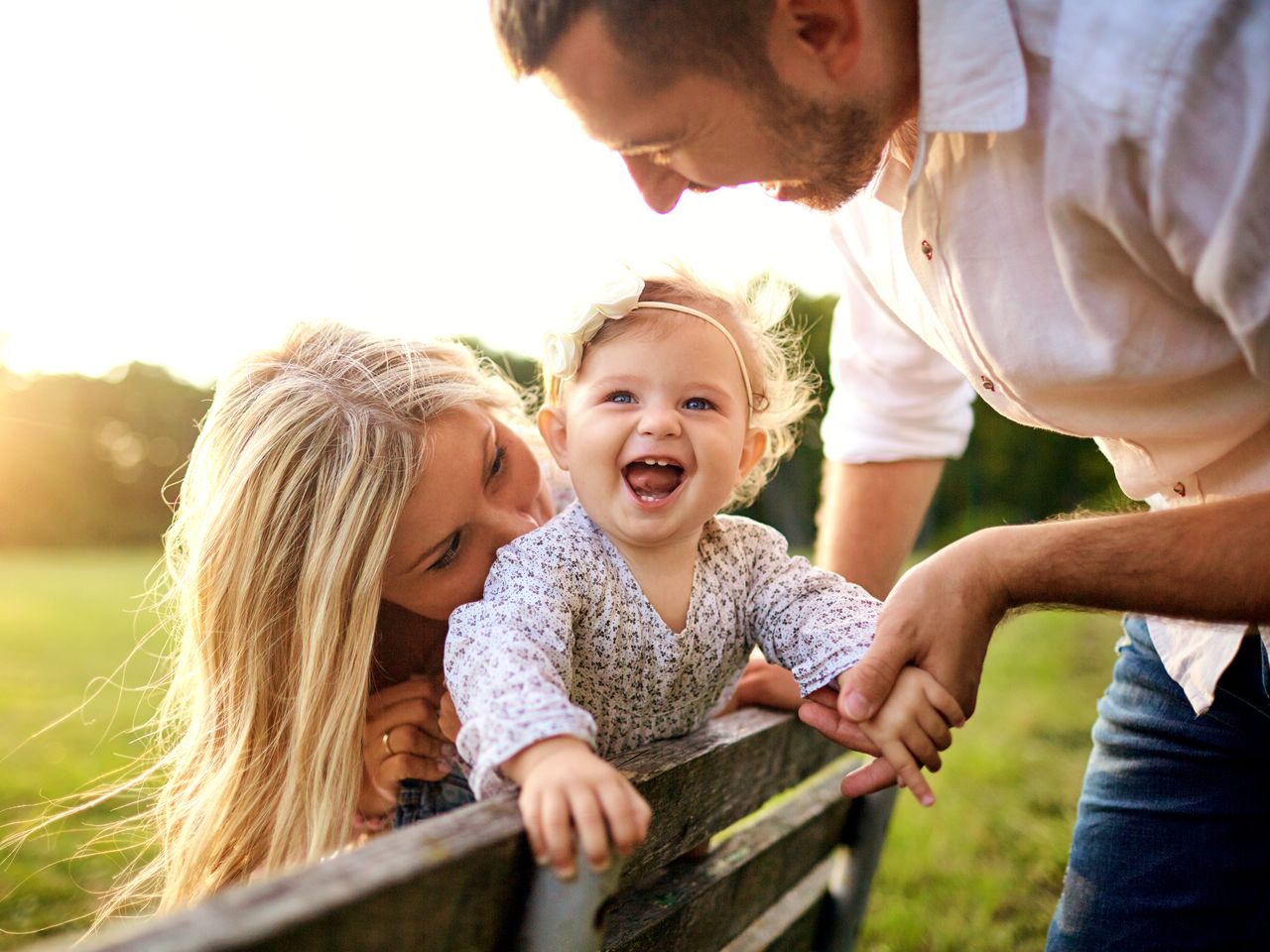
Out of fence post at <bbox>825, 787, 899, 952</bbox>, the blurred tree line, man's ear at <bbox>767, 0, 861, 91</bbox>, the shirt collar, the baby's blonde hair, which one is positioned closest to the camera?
the shirt collar

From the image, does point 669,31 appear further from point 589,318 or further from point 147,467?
point 147,467

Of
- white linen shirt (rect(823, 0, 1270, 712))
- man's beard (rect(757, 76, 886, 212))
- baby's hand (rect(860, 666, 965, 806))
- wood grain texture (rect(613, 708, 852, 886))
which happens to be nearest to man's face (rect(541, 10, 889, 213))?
Result: man's beard (rect(757, 76, 886, 212))

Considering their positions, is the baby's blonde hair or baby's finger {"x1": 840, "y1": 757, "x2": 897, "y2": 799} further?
the baby's blonde hair

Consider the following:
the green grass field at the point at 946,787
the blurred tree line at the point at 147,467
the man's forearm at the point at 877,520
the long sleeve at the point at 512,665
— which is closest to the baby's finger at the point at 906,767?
the long sleeve at the point at 512,665

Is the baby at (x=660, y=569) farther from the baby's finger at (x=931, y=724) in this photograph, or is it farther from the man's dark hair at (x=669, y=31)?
the man's dark hair at (x=669, y=31)

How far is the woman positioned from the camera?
6.37ft

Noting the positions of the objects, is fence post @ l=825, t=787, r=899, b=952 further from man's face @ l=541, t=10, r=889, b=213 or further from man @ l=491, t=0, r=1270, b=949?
man's face @ l=541, t=10, r=889, b=213

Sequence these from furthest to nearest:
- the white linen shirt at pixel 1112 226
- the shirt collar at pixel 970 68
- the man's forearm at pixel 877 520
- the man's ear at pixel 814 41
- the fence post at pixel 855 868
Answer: the man's forearm at pixel 877 520
the fence post at pixel 855 868
the man's ear at pixel 814 41
the shirt collar at pixel 970 68
the white linen shirt at pixel 1112 226

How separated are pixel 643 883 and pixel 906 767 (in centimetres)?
50

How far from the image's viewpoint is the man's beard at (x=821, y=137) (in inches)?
66.5

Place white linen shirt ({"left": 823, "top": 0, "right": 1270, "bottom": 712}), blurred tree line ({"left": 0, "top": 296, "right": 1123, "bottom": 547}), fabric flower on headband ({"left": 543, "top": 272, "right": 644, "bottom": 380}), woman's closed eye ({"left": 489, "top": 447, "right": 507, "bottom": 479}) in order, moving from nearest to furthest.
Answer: white linen shirt ({"left": 823, "top": 0, "right": 1270, "bottom": 712}) < fabric flower on headband ({"left": 543, "top": 272, "right": 644, "bottom": 380}) < woman's closed eye ({"left": 489, "top": 447, "right": 507, "bottom": 479}) < blurred tree line ({"left": 0, "top": 296, "right": 1123, "bottom": 547})

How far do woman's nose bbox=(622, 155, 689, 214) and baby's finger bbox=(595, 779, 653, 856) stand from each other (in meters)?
1.15

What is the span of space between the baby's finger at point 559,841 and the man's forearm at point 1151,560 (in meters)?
0.87

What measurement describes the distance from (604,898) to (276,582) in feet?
3.74
